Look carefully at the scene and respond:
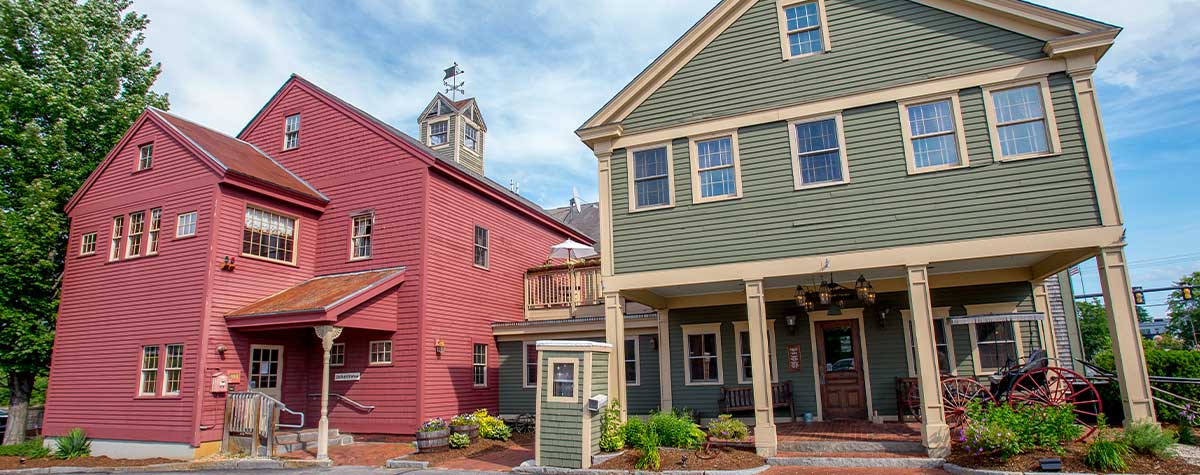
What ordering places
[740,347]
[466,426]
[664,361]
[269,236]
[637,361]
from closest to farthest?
[466,426], [740,347], [664,361], [269,236], [637,361]

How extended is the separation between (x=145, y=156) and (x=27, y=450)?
7.26 meters

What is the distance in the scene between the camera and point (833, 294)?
12562 mm

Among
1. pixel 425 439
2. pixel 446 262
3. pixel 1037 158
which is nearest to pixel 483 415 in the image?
pixel 425 439

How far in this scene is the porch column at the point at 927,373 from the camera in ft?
32.1

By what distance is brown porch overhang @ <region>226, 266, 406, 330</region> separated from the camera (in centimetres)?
1322

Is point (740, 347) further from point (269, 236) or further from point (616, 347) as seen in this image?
point (269, 236)

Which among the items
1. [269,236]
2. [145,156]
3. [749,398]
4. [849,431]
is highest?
[145,156]

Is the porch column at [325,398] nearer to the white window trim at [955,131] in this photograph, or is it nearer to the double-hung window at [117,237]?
A: the double-hung window at [117,237]

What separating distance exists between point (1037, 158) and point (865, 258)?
3.00 m

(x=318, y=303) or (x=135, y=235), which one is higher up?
(x=135, y=235)

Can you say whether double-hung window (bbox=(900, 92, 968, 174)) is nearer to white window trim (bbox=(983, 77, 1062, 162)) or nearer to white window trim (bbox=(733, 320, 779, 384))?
white window trim (bbox=(983, 77, 1062, 162))

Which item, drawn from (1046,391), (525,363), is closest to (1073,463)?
(1046,391)

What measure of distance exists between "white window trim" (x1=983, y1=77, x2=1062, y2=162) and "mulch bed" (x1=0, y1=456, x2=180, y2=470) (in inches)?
637

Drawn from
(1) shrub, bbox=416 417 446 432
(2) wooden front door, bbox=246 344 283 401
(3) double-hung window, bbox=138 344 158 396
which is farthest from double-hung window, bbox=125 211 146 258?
(1) shrub, bbox=416 417 446 432
